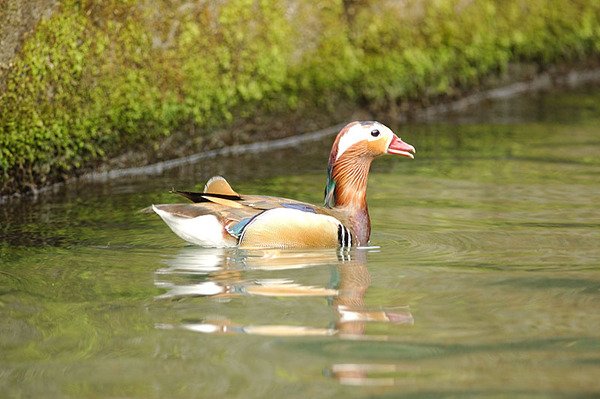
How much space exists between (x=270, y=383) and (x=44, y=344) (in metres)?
1.07

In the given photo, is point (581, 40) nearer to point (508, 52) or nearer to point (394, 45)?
point (508, 52)

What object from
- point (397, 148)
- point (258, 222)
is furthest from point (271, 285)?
point (397, 148)

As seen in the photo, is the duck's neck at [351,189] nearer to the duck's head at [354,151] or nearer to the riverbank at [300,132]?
the duck's head at [354,151]

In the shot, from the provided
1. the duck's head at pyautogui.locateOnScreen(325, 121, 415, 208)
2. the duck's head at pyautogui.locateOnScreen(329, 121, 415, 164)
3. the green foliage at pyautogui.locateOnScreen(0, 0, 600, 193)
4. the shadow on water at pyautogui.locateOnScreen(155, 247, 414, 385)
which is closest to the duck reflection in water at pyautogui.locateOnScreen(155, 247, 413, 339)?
the shadow on water at pyautogui.locateOnScreen(155, 247, 414, 385)

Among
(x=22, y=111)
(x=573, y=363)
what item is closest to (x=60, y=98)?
(x=22, y=111)

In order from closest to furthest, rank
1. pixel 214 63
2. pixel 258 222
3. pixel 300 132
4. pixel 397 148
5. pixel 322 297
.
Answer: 1. pixel 322 297
2. pixel 258 222
3. pixel 397 148
4. pixel 214 63
5. pixel 300 132

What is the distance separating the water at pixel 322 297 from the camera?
5.00 meters

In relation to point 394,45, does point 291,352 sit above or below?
below

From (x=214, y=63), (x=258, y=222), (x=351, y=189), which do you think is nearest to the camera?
(x=258, y=222)

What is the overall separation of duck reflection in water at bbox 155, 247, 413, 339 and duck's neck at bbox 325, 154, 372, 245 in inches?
9.3

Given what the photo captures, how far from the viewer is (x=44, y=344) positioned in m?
5.50

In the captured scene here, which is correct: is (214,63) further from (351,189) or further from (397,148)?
(351,189)

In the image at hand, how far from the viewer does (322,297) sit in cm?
623

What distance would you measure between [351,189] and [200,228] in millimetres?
901
